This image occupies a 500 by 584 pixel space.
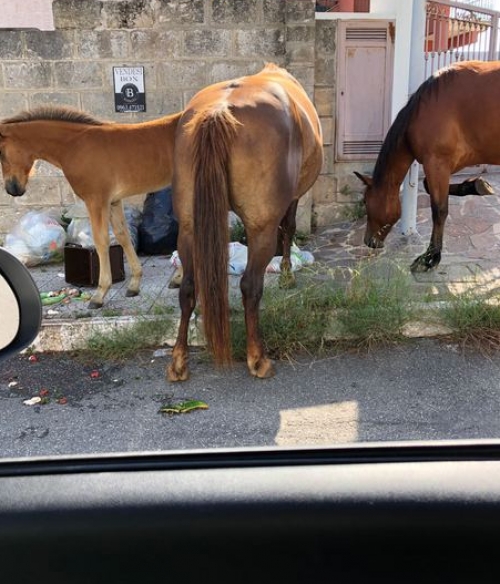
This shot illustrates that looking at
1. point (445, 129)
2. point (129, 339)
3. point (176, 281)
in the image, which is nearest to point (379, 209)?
point (445, 129)

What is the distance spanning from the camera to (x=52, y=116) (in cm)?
479

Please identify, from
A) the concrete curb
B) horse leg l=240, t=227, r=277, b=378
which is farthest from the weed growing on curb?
horse leg l=240, t=227, r=277, b=378

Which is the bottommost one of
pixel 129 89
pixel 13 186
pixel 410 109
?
pixel 13 186

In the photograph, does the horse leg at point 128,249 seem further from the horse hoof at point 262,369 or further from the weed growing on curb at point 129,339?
the horse hoof at point 262,369

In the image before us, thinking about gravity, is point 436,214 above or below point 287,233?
above

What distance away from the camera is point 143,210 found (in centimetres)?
700

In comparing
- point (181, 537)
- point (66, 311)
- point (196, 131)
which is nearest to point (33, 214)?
point (66, 311)

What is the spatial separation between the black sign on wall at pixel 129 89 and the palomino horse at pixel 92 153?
7.19ft

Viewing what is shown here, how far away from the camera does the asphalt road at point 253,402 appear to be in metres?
3.36

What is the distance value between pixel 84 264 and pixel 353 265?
259 centimetres

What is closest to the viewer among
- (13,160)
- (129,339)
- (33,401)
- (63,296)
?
(33,401)

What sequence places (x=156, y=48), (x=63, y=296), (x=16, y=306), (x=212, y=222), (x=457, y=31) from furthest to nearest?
(x=457, y=31) → (x=156, y=48) → (x=63, y=296) → (x=212, y=222) → (x=16, y=306)

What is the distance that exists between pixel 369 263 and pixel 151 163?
194cm

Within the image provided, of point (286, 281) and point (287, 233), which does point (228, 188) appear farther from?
point (287, 233)
